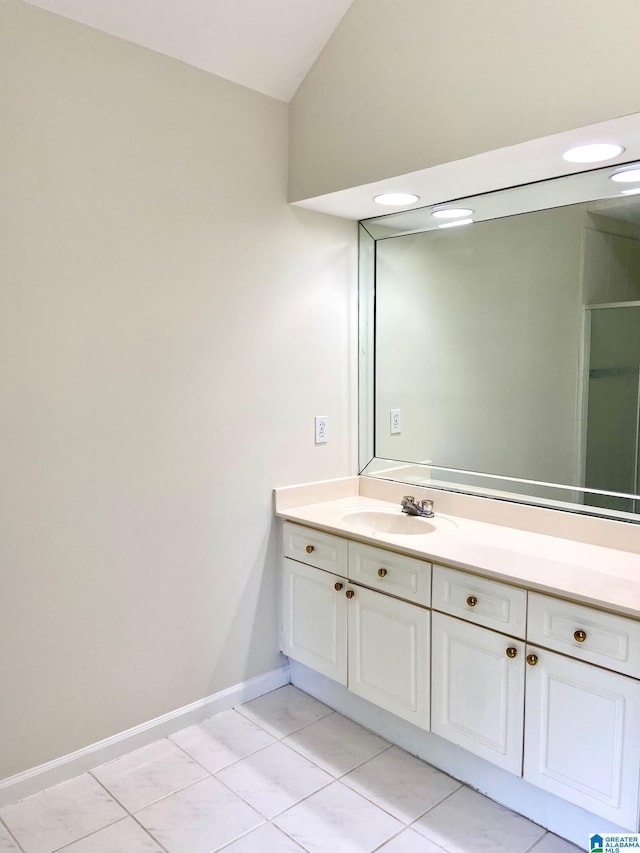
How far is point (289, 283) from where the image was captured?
2547 mm

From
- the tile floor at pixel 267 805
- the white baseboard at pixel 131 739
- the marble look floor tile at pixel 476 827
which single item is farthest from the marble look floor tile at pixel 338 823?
the white baseboard at pixel 131 739

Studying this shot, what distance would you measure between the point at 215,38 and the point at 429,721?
7.60ft

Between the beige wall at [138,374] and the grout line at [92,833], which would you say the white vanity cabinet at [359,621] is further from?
the grout line at [92,833]

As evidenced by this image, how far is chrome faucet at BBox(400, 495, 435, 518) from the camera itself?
2488 millimetres

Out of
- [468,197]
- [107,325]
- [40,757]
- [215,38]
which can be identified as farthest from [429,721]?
[215,38]

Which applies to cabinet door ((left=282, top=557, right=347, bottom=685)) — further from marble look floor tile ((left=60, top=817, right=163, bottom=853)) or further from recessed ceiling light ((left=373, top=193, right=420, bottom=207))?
recessed ceiling light ((left=373, top=193, right=420, bottom=207))

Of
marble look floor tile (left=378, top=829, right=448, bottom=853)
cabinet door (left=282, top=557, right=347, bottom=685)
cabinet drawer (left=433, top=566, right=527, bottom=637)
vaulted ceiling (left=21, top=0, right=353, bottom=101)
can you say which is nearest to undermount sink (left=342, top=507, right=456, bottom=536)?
cabinet door (left=282, top=557, right=347, bottom=685)

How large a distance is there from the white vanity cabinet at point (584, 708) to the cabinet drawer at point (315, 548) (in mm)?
769

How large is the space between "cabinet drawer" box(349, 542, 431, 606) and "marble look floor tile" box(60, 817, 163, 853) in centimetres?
99

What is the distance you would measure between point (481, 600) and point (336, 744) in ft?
2.77

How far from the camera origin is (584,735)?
166 cm

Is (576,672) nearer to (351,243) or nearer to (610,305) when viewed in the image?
(610,305)

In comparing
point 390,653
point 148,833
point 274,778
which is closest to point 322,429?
point 390,653

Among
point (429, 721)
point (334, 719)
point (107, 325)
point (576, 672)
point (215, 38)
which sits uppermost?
point (215, 38)
